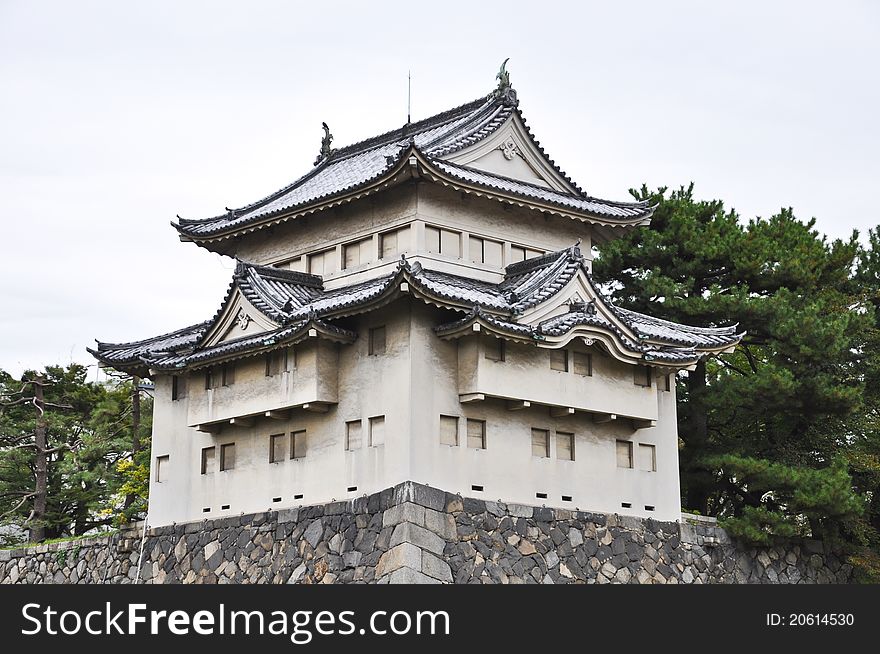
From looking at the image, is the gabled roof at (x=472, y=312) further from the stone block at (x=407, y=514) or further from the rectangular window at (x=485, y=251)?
the stone block at (x=407, y=514)

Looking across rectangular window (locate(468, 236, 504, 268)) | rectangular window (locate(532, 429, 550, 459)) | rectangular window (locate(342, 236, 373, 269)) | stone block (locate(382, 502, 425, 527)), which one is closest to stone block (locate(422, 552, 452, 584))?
stone block (locate(382, 502, 425, 527))

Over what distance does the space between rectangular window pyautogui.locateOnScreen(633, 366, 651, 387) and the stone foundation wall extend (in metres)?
2.92

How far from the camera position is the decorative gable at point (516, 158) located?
29.2 metres

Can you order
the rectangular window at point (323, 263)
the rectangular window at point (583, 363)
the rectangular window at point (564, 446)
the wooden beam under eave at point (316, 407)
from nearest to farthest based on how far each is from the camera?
the wooden beam under eave at point (316, 407) → the rectangular window at point (583, 363) → the rectangular window at point (564, 446) → the rectangular window at point (323, 263)

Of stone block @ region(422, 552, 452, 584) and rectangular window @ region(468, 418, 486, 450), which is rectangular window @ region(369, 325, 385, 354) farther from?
stone block @ region(422, 552, 452, 584)

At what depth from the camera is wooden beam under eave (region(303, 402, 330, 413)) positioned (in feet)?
86.4

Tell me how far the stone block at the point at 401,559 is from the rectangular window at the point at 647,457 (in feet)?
21.2

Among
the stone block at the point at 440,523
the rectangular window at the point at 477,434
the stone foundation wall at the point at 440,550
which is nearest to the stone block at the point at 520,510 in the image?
the stone foundation wall at the point at 440,550

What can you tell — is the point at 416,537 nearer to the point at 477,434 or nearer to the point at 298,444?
the point at 477,434

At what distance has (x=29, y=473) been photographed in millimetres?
40938

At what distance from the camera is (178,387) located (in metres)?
30.1

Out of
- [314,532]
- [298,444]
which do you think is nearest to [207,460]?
[298,444]

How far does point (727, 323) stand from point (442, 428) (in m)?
10.7

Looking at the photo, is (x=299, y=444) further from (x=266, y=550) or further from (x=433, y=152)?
(x=433, y=152)
